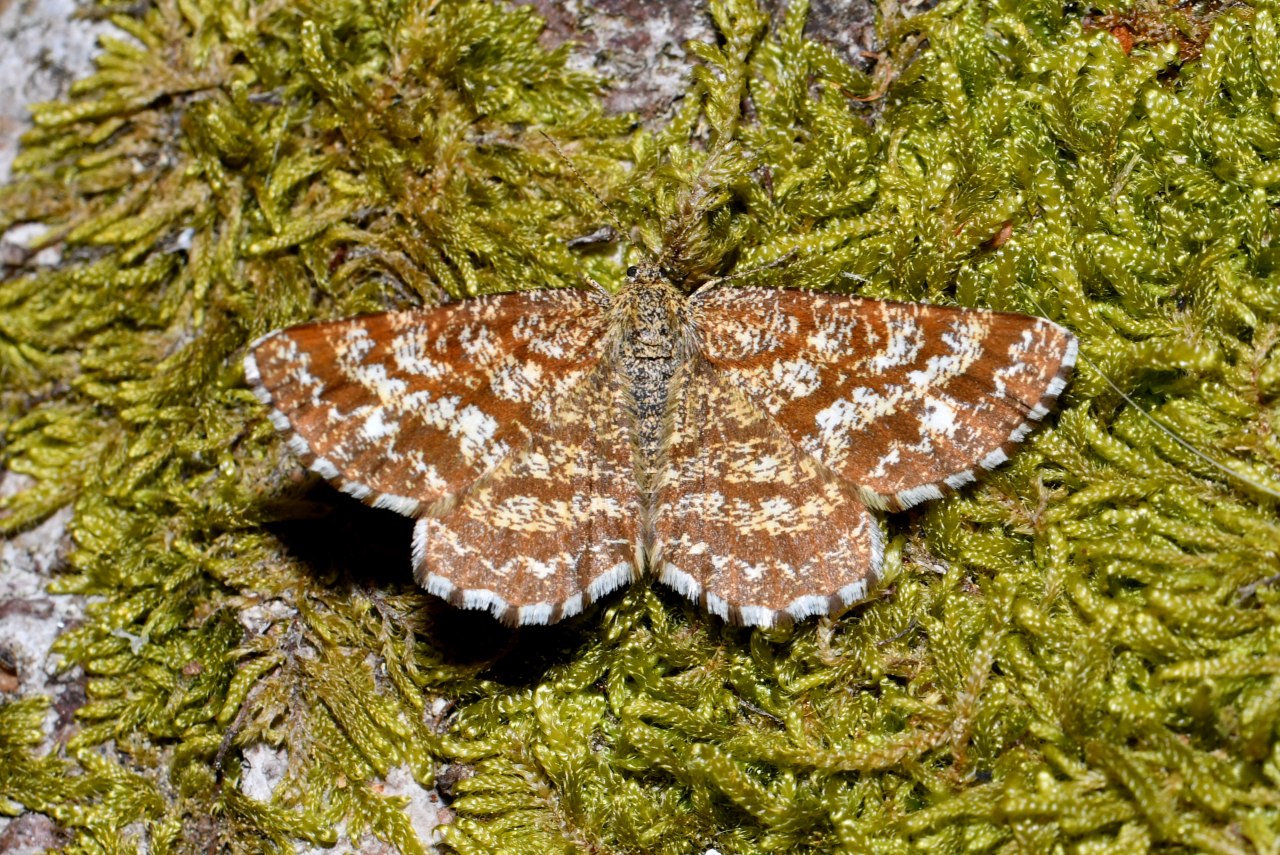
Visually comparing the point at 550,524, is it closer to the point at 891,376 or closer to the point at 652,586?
the point at 652,586

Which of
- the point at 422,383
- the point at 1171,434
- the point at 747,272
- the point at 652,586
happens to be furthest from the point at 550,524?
the point at 1171,434

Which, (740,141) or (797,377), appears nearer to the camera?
(797,377)

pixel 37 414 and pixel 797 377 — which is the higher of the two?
pixel 797 377

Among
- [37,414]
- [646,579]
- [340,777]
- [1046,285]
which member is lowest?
[340,777]

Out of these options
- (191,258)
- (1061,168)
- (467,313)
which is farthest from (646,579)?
(191,258)

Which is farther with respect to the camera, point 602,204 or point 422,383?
point 602,204

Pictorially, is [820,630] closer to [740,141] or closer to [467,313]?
[467,313]
